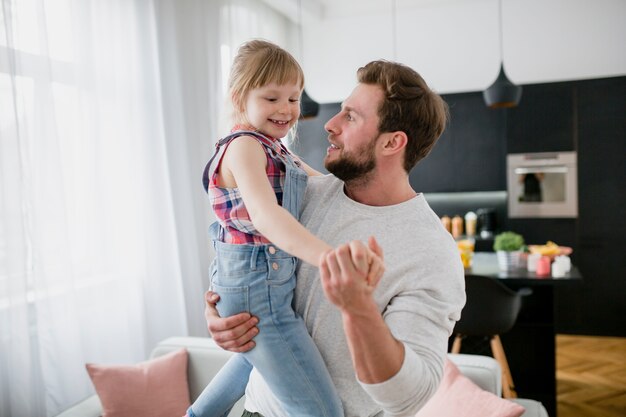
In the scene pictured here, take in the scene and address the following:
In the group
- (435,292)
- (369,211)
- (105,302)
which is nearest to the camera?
(435,292)

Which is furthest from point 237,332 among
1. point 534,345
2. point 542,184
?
point 542,184

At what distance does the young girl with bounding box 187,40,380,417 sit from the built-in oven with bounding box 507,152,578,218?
4629mm

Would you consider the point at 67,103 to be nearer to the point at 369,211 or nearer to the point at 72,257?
the point at 72,257

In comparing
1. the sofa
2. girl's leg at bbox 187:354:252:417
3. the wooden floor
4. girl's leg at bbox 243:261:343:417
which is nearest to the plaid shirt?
girl's leg at bbox 243:261:343:417

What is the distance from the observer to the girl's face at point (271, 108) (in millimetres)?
1336

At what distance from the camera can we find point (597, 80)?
524 cm

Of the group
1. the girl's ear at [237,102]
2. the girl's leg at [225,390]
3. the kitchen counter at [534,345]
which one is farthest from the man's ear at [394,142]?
the kitchen counter at [534,345]

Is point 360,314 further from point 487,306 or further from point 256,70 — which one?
point 487,306

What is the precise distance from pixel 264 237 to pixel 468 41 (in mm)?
5620

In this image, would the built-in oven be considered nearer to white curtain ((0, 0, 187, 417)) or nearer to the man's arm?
white curtain ((0, 0, 187, 417))

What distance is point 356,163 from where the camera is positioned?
1350 mm

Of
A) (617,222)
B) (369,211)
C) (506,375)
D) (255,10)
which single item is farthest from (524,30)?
(369,211)

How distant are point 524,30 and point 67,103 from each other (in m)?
4.91

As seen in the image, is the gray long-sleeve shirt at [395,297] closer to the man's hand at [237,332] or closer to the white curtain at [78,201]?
the man's hand at [237,332]
